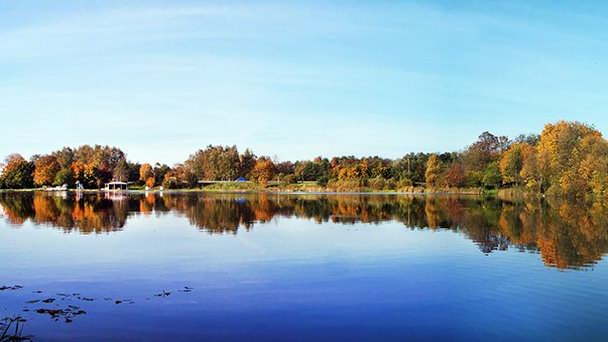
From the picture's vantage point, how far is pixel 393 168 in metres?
129

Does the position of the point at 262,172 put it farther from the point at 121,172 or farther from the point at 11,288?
the point at 11,288

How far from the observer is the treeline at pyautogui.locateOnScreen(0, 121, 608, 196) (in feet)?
251

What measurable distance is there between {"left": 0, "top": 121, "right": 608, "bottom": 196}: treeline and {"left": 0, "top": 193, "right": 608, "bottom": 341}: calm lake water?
49.4m

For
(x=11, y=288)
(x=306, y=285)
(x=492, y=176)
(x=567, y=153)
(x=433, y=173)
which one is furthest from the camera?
(x=433, y=173)

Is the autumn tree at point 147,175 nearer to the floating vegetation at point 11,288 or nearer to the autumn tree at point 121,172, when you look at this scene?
the autumn tree at point 121,172

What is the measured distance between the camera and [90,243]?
26516mm

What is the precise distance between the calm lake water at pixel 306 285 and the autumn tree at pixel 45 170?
13304 centimetres

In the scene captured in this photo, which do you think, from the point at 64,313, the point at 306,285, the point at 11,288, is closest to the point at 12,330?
the point at 64,313

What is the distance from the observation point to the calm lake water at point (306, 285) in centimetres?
1231

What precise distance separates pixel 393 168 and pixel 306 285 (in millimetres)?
113817

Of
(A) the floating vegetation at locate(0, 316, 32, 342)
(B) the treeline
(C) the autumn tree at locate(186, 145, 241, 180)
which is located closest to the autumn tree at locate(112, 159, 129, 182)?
(B) the treeline

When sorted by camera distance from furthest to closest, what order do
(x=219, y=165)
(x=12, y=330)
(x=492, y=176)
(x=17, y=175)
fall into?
(x=219, y=165) < (x=17, y=175) < (x=492, y=176) < (x=12, y=330)

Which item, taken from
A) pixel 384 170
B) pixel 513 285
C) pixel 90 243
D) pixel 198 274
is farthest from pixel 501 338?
pixel 384 170

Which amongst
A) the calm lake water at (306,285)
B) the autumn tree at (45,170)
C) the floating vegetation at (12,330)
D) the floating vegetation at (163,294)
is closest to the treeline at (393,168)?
the autumn tree at (45,170)
